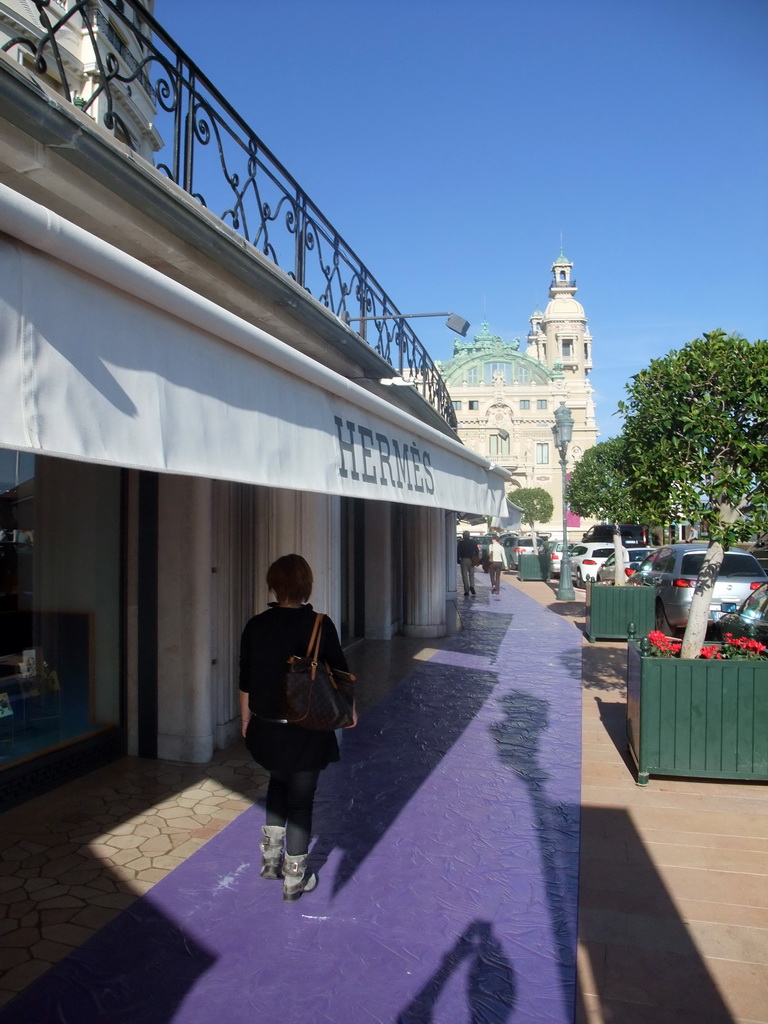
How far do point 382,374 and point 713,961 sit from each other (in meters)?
5.06

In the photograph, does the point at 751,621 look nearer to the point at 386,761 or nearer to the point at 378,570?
the point at 386,761

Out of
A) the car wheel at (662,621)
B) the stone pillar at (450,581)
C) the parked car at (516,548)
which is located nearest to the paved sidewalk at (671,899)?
the car wheel at (662,621)

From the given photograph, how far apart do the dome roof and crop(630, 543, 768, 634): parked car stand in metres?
94.7

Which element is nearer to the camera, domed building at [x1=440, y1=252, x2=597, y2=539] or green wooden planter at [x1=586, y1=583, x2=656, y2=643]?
green wooden planter at [x1=586, y1=583, x2=656, y2=643]

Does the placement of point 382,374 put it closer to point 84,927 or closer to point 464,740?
point 464,740

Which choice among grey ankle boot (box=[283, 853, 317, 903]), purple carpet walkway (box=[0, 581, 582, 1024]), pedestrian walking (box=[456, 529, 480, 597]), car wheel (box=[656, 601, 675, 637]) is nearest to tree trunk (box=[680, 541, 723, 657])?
purple carpet walkway (box=[0, 581, 582, 1024])

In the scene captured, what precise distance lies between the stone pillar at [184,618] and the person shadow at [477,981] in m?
2.79

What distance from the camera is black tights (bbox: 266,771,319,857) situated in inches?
135

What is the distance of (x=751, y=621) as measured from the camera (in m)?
7.79

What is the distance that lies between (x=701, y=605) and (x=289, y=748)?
155 inches

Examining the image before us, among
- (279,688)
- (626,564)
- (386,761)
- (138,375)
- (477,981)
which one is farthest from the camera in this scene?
(626,564)

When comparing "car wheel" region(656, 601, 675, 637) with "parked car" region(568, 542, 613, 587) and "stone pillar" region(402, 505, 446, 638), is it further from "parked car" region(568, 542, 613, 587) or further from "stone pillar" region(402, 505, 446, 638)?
"parked car" region(568, 542, 613, 587)

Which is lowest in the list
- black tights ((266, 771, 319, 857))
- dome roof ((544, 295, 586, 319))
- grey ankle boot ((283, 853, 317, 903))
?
grey ankle boot ((283, 853, 317, 903))

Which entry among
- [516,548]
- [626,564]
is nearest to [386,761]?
[626,564]
